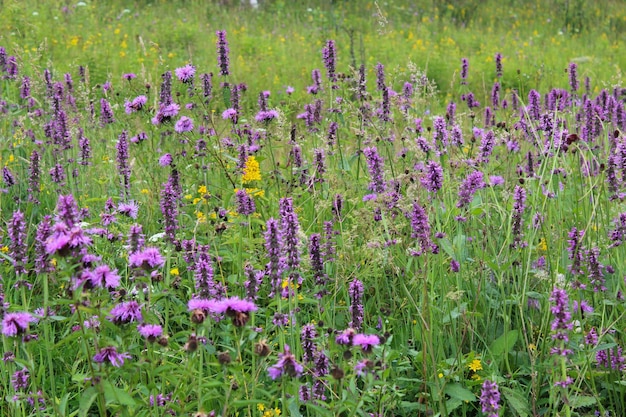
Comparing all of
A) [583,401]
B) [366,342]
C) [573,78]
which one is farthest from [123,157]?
[573,78]

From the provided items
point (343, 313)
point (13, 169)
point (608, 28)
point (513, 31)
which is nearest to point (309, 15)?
point (513, 31)

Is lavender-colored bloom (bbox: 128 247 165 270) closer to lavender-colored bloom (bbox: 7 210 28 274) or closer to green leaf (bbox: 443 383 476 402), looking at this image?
lavender-colored bloom (bbox: 7 210 28 274)

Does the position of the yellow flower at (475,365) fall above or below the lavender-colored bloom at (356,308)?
below

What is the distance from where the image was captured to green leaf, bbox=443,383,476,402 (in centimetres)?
219

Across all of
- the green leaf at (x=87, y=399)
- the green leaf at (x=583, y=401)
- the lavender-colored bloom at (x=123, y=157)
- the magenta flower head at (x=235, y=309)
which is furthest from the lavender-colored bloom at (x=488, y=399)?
the lavender-colored bloom at (x=123, y=157)

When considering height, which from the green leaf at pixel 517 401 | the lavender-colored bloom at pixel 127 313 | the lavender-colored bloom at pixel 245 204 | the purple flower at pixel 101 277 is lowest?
the green leaf at pixel 517 401

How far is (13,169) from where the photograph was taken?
14.4ft

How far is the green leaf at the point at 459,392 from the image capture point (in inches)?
86.0

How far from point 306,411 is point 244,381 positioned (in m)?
0.44

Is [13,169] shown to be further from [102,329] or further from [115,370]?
[115,370]

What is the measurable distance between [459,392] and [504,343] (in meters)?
0.29

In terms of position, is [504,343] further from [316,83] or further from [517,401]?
[316,83]

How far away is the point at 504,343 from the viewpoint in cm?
239

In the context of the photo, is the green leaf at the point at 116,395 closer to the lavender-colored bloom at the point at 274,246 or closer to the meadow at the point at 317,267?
the meadow at the point at 317,267
